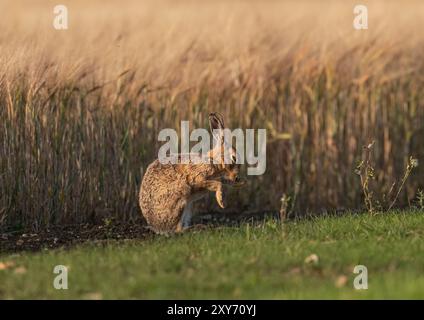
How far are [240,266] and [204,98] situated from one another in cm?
711

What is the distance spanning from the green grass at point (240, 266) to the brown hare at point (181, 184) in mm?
698

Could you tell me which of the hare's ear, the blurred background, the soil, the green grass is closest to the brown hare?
the hare's ear

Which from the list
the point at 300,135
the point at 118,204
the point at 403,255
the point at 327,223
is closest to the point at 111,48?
the point at 118,204

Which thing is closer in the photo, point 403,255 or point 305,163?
point 403,255

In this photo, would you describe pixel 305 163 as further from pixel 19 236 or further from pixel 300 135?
pixel 19 236

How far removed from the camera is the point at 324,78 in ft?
57.6

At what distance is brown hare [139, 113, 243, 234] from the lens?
500 inches

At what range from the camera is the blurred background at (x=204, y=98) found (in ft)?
47.4

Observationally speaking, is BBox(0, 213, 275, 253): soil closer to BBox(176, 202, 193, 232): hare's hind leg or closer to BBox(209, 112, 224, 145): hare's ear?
BBox(176, 202, 193, 232): hare's hind leg

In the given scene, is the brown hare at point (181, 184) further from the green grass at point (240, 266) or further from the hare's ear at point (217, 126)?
the green grass at point (240, 266)

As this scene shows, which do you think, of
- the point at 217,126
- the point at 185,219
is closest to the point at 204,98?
the point at 217,126

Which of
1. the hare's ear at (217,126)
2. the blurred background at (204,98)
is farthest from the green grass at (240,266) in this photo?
the blurred background at (204,98)

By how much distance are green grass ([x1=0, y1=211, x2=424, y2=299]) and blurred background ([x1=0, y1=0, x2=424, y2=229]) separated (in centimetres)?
297

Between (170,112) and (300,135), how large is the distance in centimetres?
238
